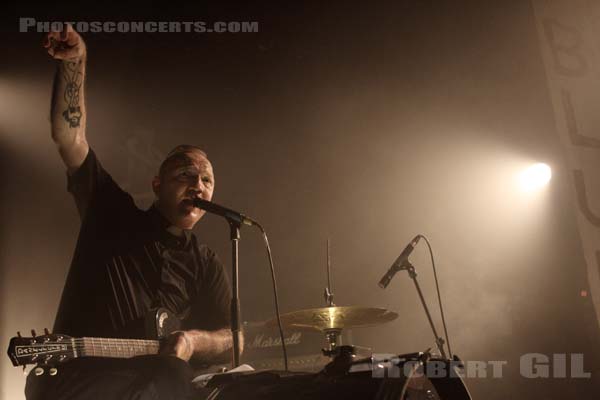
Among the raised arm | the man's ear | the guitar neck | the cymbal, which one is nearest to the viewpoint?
the guitar neck

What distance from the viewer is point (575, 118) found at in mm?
4715

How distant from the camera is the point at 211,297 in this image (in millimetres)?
3059

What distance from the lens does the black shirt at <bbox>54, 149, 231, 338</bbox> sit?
2635mm

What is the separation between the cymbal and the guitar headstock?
1070mm

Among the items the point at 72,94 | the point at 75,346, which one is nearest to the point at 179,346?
the point at 75,346

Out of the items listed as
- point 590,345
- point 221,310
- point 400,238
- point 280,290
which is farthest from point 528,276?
point 221,310

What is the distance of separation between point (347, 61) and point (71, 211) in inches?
107

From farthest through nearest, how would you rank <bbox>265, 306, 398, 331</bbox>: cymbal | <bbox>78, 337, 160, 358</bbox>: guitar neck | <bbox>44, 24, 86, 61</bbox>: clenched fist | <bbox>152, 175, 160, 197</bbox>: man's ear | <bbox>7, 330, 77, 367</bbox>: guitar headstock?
1. <bbox>152, 175, 160, 197</bbox>: man's ear
2. <bbox>44, 24, 86, 61</bbox>: clenched fist
3. <bbox>265, 306, 398, 331</bbox>: cymbal
4. <bbox>78, 337, 160, 358</bbox>: guitar neck
5. <bbox>7, 330, 77, 367</bbox>: guitar headstock

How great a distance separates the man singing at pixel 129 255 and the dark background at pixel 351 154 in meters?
0.42

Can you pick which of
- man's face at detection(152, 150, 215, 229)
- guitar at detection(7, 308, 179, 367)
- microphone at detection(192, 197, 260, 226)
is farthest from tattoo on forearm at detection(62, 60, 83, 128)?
guitar at detection(7, 308, 179, 367)

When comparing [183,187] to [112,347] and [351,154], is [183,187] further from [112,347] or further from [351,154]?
[351,154]

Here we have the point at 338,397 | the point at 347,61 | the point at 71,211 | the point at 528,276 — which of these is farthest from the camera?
the point at 347,61

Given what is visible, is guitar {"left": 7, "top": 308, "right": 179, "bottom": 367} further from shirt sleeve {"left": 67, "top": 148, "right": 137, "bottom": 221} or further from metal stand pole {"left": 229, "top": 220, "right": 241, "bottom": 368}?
shirt sleeve {"left": 67, "top": 148, "right": 137, "bottom": 221}

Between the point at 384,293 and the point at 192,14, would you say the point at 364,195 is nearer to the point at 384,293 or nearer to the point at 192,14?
the point at 384,293
